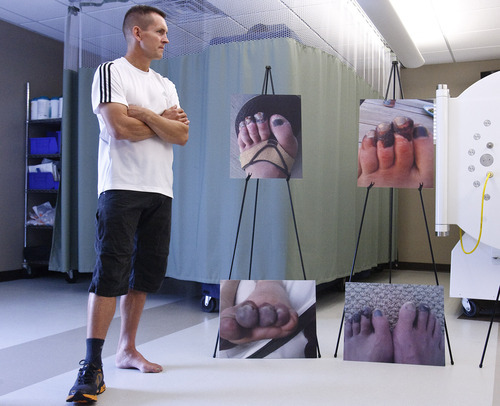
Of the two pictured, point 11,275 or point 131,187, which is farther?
point 11,275

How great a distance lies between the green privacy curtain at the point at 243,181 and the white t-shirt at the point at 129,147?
134cm

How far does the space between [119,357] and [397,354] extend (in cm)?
119

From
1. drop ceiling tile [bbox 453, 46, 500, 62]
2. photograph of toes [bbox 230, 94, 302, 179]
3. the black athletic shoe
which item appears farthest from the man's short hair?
drop ceiling tile [bbox 453, 46, 500, 62]

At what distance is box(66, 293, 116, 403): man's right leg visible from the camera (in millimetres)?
1868

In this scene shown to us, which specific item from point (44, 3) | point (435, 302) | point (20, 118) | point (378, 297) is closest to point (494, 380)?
point (435, 302)

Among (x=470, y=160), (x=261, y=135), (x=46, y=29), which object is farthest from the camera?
(x=46, y=29)

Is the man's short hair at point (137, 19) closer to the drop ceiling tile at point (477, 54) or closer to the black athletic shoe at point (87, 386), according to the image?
the black athletic shoe at point (87, 386)

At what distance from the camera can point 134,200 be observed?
6.71ft

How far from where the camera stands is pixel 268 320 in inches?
97.6

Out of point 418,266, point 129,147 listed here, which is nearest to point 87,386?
point 129,147

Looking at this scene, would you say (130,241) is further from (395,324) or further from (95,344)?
(395,324)

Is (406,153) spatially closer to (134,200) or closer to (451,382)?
(451,382)

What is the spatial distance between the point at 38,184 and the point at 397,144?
3.55 metres

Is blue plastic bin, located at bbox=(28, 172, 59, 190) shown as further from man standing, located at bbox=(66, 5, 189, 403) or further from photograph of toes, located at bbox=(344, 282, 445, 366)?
photograph of toes, located at bbox=(344, 282, 445, 366)
